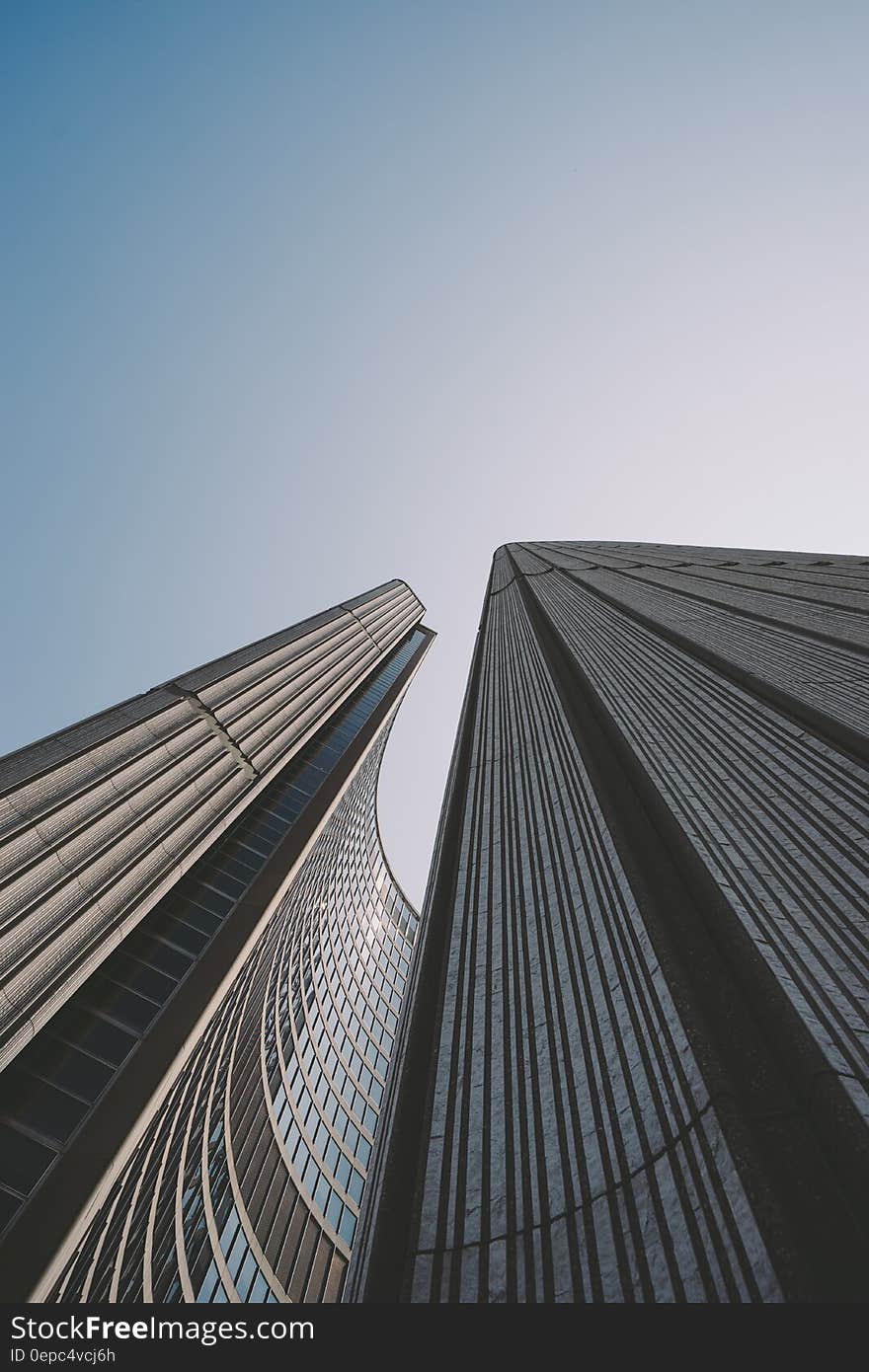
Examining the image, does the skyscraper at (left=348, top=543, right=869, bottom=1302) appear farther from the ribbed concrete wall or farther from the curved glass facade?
the curved glass facade

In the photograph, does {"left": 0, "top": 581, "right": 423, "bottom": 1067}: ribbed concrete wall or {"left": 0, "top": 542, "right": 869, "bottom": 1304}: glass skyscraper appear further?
{"left": 0, "top": 581, "right": 423, "bottom": 1067}: ribbed concrete wall

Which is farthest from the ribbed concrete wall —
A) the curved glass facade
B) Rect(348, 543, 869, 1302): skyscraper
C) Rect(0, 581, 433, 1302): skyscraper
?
Rect(348, 543, 869, 1302): skyscraper

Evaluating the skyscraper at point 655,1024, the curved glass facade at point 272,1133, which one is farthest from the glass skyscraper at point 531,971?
the curved glass facade at point 272,1133

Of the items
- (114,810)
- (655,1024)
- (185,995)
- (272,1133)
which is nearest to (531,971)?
(655,1024)

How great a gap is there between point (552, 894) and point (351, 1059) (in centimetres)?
4535

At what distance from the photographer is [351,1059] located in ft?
144

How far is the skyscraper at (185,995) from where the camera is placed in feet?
36.3

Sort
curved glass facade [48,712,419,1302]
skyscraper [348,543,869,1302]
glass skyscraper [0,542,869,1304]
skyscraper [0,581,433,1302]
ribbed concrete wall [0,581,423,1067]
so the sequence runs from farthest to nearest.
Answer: curved glass facade [48,712,419,1302]
skyscraper [0,581,433,1302]
ribbed concrete wall [0,581,423,1067]
glass skyscraper [0,542,869,1304]
skyscraper [348,543,869,1302]

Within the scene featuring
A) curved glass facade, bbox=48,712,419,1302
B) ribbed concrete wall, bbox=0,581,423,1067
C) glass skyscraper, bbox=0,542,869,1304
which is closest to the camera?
glass skyscraper, bbox=0,542,869,1304

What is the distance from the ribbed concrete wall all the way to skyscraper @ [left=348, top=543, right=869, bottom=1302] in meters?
7.24

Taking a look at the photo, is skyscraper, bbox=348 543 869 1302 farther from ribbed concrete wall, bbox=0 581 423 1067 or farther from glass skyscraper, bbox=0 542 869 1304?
ribbed concrete wall, bbox=0 581 423 1067

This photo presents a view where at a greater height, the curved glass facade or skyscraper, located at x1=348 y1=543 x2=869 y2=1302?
the curved glass facade

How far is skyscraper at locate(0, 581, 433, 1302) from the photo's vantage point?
11062mm

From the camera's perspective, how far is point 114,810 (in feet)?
44.4
